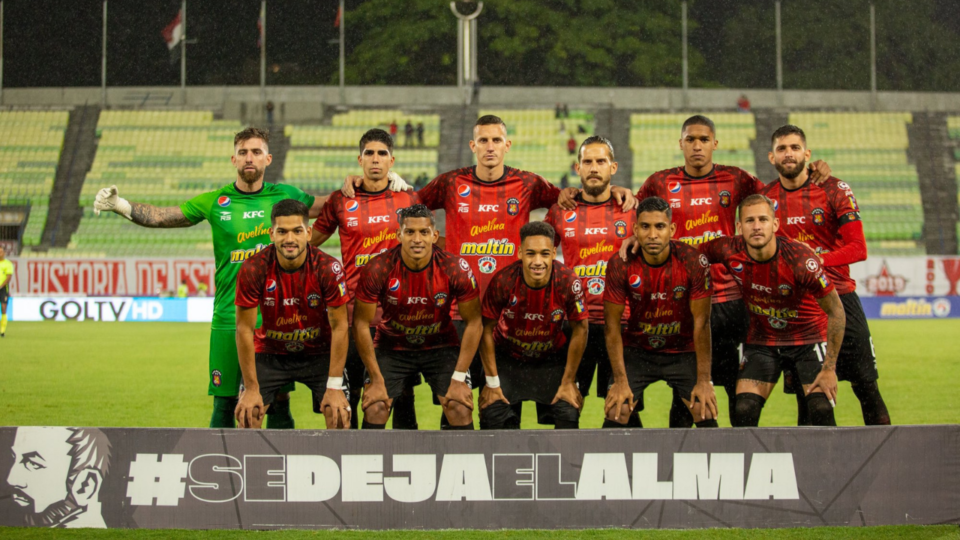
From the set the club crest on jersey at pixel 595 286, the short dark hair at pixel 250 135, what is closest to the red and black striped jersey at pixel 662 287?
the club crest on jersey at pixel 595 286

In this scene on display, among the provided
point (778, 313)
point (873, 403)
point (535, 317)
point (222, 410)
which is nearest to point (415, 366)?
point (535, 317)

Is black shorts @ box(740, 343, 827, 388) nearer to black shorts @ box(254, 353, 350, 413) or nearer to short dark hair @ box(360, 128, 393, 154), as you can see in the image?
black shorts @ box(254, 353, 350, 413)

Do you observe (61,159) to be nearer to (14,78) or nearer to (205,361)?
(14,78)

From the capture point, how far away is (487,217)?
19.1 ft

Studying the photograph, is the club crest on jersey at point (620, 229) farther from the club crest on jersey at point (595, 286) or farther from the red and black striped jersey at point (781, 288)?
the red and black striped jersey at point (781, 288)

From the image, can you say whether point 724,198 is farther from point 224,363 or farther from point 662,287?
point 224,363

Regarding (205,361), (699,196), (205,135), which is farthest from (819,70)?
(699,196)

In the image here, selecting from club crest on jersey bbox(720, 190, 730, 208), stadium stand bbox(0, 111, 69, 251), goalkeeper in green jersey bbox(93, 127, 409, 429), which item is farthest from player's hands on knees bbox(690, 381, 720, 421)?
stadium stand bbox(0, 111, 69, 251)

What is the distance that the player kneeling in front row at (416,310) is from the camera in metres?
5.19

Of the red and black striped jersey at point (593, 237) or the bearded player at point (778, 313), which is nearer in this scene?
the bearded player at point (778, 313)

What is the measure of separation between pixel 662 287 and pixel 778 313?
0.75 metres

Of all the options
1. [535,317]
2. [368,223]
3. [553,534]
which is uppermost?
[368,223]

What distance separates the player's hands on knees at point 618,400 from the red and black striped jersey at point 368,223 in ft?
5.56

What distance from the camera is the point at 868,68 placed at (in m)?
35.2
